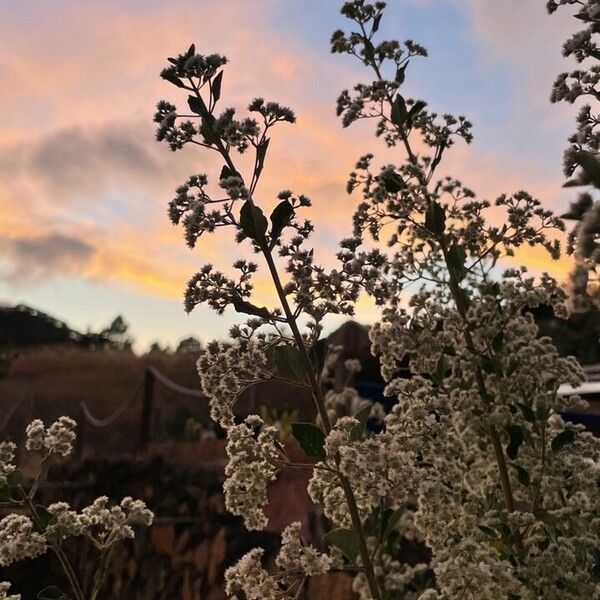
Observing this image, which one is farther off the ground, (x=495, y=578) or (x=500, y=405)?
(x=500, y=405)

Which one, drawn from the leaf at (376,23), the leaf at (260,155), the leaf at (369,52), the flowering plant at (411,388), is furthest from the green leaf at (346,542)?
the leaf at (376,23)

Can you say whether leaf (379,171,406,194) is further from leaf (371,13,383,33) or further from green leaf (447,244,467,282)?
leaf (371,13,383,33)

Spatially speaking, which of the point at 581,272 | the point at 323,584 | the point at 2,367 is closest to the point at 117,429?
the point at 2,367

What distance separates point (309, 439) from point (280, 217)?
0.78 m

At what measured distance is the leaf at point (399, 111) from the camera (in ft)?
13.5

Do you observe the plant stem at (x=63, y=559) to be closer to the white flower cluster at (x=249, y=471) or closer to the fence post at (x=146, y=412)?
the white flower cluster at (x=249, y=471)

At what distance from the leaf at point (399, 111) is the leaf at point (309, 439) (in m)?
1.87

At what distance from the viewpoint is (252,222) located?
2910 mm

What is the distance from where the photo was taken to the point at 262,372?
3.06m

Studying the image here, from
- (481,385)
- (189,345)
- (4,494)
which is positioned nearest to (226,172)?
(4,494)

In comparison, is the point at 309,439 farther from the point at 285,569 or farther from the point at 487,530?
the point at 487,530

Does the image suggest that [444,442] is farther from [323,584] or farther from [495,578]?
[323,584]

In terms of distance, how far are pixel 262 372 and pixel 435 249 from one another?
1.49m

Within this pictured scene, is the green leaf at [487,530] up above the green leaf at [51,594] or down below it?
below
